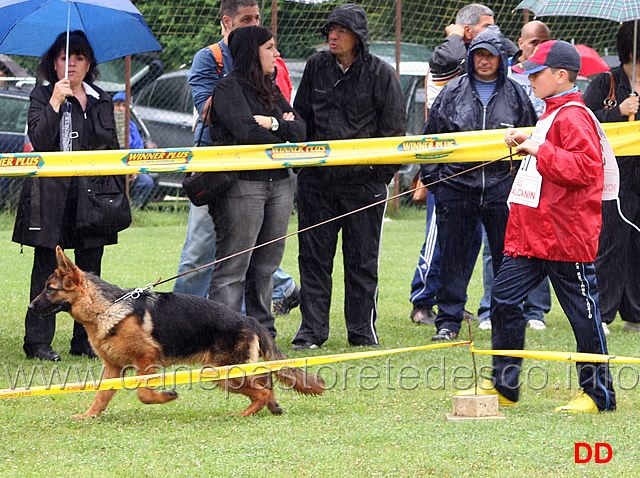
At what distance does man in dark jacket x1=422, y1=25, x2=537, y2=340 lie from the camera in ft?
24.3

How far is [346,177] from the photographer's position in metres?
7.18

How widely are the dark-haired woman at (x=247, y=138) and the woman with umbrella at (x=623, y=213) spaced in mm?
2462

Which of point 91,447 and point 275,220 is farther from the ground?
point 275,220

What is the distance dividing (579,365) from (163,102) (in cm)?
1164

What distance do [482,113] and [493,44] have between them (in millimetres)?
499

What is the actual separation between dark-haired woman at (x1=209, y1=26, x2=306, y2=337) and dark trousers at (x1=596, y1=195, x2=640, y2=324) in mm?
2624

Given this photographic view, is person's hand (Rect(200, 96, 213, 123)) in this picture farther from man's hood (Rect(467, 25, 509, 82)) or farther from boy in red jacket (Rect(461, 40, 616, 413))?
boy in red jacket (Rect(461, 40, 616, 413))

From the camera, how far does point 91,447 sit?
185 inches

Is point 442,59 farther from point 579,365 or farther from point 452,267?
point 579,365

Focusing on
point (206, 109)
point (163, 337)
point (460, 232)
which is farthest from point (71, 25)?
point (460, 232)

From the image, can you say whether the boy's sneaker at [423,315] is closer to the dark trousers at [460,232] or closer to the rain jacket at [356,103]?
the dark trousers at [460,232]

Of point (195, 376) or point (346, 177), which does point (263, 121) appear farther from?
point (195, 376)

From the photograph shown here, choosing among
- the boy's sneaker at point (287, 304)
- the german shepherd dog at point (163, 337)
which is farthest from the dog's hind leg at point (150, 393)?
the boy's sneaker at point (287, 304)

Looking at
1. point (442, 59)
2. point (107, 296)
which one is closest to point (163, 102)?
point (442, 59)
